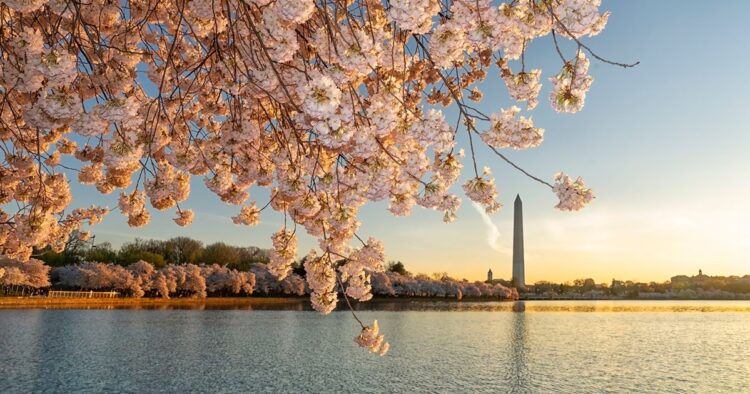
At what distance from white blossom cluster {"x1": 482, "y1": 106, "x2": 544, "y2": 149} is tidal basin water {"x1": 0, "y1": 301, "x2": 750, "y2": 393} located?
73.2ft

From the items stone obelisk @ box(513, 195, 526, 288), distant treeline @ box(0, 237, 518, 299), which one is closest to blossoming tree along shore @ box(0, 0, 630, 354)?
distant treeline @ box(0, 237, 518, 299)

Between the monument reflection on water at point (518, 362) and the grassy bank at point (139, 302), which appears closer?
the monument reflection on water at point (518, 362)

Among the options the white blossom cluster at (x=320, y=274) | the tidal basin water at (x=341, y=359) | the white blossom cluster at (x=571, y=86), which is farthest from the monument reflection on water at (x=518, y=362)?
the white blossom cluster at (x=571, y=86)

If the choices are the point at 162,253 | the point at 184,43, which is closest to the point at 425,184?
the point at 184,43

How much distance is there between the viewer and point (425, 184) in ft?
17.1

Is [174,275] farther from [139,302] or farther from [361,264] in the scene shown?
[361,264]

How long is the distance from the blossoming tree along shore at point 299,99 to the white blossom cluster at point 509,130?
0.05 feet

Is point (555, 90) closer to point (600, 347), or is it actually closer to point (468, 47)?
point (468, 47)

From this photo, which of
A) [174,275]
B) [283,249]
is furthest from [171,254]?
[283,249]

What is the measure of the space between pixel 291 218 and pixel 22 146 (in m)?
4.90

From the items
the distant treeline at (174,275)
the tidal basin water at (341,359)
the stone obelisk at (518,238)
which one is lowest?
the tidal basin water at (341,359)

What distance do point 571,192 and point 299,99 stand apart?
8.20 feet

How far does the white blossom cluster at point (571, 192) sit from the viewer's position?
4785 mm

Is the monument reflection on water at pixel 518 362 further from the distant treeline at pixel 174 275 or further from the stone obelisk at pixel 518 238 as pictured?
the stone obelisk at pixel 518 238
